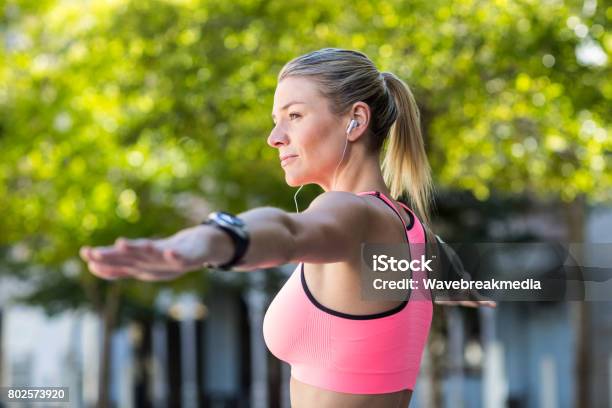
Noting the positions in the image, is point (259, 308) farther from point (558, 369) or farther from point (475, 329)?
point (558, 369)

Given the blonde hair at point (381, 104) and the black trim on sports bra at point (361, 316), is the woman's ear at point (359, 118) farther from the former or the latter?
the black trim on sports bra at point (361, 316)

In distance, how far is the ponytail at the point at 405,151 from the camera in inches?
99.0

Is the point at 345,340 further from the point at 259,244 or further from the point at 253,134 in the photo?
the point at 253,134

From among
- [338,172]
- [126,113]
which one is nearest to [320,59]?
[338,172]

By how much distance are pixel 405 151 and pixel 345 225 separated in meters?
0.71

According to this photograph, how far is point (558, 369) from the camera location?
23359 mm

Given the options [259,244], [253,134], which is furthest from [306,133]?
[253,134]

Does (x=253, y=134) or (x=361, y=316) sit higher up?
(x=253, y=134)

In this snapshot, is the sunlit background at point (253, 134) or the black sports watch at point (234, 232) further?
the sunlit background at point (253, 134)

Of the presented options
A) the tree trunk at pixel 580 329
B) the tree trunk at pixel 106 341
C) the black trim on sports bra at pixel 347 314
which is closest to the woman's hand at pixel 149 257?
the black trim on sports bra at pixel 347 314

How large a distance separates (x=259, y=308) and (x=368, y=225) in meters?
22.0

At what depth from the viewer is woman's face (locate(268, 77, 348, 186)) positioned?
7.54 ft

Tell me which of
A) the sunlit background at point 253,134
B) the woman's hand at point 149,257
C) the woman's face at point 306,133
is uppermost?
the sunlit background at point 253,134

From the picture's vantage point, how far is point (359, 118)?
2338mm
